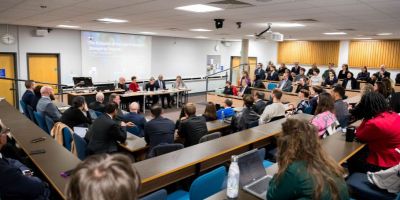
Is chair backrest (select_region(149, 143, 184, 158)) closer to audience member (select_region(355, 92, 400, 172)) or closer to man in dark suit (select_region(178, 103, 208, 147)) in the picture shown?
man in dark suit (select_region(178, 103, 208, 147))

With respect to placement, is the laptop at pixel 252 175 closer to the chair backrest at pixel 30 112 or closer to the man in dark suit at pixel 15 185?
the man in dark suit at pixel 15 185

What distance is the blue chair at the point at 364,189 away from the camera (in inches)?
104

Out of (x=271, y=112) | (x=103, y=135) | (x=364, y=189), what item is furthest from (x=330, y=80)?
(x=103, y=135)

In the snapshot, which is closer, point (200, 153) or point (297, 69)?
point (200, 153)

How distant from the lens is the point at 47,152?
3.21 meters

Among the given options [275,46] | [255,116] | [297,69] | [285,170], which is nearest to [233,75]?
[275,46]

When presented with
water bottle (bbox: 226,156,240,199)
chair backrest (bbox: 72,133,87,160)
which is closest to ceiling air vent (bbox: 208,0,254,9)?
chair backrest (bbox: 72,133,87,160)

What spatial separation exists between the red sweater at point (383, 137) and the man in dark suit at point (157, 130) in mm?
2325

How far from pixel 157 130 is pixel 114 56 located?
7.94m

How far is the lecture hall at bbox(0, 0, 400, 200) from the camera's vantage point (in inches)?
68.2

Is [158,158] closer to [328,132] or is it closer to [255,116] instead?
[328,132]

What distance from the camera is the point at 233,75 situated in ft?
50.1

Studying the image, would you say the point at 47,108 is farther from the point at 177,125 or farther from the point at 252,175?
the point at 252,175

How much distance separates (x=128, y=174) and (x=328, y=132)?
3.30 meters
